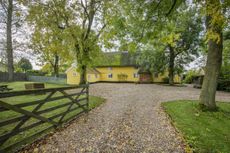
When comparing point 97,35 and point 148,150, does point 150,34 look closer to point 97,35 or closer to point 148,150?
point 148,150

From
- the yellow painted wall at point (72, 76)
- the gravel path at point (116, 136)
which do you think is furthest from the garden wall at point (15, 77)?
the gravel path at point (116, 136)

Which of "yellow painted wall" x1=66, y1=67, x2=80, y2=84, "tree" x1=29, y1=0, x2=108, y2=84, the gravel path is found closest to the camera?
the gravel path

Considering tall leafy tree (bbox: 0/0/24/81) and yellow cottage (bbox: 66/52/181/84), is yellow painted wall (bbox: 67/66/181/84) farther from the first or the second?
tall leafy tree (bbox: 0/0/24/81)

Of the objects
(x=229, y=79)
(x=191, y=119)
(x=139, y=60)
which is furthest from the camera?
(x=139, y=60)

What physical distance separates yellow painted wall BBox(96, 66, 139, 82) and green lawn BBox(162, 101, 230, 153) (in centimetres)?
2674

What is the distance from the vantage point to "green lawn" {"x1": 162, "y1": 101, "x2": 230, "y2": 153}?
15.3 feet

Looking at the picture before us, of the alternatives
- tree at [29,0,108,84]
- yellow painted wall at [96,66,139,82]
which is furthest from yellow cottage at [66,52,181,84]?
tree at [29,0,108,84]

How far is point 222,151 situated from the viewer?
4.41m

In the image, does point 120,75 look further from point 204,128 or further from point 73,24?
point 204,128

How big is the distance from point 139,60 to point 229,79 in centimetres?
1547

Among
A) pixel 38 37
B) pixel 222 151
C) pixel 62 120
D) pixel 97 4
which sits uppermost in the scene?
pixel 97 4

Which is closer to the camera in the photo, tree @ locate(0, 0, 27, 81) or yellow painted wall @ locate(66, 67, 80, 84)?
tree @ locate(0, 0, 27, 81)

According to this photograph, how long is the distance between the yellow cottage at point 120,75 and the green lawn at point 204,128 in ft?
84.7

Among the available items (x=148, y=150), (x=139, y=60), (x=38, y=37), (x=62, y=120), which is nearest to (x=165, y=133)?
(x=148, y=150)
